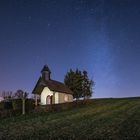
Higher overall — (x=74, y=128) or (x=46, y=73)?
(x=46, y=73)

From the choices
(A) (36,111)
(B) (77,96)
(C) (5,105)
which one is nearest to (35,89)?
(C) (5,105)

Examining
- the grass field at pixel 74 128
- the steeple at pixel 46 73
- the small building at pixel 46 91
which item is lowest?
the grass field at pixel 74 128

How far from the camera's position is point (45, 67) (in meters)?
65.3

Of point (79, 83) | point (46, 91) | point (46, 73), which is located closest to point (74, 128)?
point (46, 91)

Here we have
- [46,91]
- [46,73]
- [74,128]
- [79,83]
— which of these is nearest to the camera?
[74,128]

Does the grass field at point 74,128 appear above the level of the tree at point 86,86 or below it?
below

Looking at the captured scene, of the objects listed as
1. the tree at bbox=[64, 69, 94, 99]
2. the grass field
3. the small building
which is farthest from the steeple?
the grass field

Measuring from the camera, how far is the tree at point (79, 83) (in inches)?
3354

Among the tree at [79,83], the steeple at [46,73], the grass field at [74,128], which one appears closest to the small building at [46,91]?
the steeple at [46,73]

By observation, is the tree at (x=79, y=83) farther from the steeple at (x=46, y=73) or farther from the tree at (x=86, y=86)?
the steeple at (x=46, y=73)

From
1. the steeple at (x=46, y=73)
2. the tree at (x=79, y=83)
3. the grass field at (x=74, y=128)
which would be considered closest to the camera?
the grass field at (x=74, y=128)

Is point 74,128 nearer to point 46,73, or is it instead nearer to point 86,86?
point 46,73

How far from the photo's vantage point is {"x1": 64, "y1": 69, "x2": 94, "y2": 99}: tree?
8519 cm

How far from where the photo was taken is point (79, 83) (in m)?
86.4
